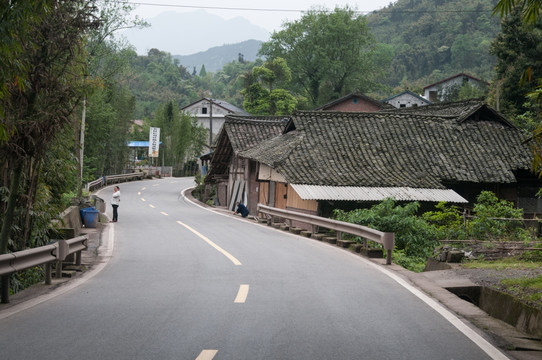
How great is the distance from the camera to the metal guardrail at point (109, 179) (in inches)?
2051

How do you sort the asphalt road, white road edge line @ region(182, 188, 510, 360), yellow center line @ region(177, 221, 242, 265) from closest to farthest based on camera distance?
the asphalt road < white road edge line @ region(182, 188, 510, 360) < yellow center line @ region(177, 221, 242, 265)

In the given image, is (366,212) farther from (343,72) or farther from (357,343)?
(343,72)

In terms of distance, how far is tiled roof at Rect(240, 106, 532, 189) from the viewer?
27.8 metres

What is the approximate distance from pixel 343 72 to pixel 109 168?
129ft

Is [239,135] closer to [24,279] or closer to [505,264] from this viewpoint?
[24,279]

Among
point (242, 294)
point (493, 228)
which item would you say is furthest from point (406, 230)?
point (242, 294)

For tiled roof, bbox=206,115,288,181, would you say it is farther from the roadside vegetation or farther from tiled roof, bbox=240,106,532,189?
the roadside vegetation

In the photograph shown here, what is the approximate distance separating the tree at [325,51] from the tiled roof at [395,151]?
5424 cm

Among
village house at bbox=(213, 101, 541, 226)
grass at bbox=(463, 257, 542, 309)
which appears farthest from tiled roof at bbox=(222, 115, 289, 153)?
grass at bbox=(463, 257, 542, 309)

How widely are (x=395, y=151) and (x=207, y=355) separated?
25.4 meters

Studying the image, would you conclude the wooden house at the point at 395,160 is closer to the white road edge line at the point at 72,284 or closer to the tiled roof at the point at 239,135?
the tiled roof at the point at 239,135

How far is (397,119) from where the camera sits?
108 ft

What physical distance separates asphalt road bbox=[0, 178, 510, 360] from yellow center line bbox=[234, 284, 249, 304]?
0.09ft

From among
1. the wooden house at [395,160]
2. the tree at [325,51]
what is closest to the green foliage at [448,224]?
the wooden house at [395,160]
